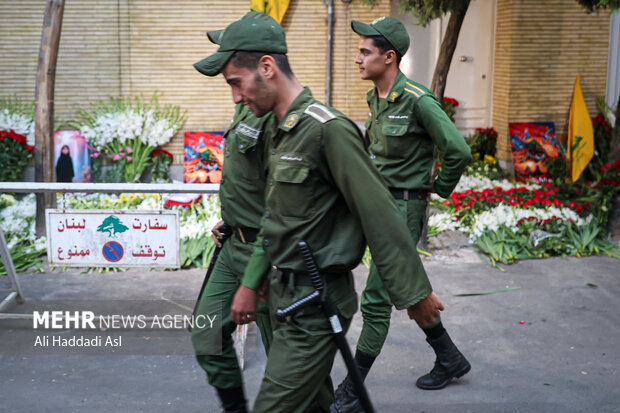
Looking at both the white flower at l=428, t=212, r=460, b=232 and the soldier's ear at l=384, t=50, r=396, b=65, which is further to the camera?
the white flower at l=428, t=212, r=460, b=232

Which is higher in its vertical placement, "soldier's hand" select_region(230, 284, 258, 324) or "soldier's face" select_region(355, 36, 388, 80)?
"soldier's face" select_region(355, 36, 388, 80)

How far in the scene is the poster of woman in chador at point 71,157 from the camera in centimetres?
1020

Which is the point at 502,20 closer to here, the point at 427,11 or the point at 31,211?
the point at 427,11

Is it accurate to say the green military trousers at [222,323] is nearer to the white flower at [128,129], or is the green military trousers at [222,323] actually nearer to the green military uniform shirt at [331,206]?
the green military uniform shirt at [331,206]

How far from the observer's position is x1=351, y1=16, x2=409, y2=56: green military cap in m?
4.55

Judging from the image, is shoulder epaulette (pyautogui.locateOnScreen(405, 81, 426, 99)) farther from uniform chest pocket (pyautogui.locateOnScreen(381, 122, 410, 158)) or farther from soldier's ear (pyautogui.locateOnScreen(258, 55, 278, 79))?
soldier's ear (pyautogui.locateOnScreen(258, 55, 278, 79))

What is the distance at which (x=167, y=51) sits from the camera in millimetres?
10617

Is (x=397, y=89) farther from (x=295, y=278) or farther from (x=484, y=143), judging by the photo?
(x=484, y=143)

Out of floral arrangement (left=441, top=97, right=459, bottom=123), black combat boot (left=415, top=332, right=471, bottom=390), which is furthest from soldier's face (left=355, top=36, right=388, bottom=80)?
floral arrangement (left=441, top=97, right=459, bottom=123)

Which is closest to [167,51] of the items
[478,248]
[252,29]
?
[478,248]

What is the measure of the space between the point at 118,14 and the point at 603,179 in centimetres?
648

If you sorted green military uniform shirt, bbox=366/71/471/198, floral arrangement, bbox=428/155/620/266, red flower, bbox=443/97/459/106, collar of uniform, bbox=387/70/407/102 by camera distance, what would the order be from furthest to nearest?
red flower, bbox=443/97/459/106, floral arrangement, bbox=428/155/620/266, collar of uniform, bbox=387/70/407/102, green military uniform shirt, bbox=366/71/471/198

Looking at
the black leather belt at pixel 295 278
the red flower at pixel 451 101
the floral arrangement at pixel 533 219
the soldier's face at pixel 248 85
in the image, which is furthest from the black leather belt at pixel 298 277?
the red flower at pixel 451 101

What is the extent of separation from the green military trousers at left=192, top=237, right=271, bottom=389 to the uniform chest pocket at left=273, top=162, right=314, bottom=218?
76 cm
